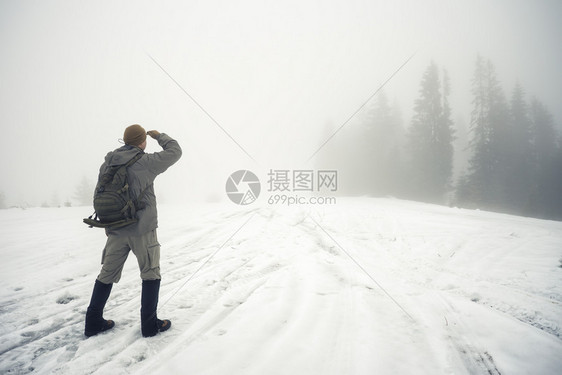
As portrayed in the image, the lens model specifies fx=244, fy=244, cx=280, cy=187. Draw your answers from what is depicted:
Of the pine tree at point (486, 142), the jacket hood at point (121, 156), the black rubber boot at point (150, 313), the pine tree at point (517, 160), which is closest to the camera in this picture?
the black rubber boot at point (150, 313)

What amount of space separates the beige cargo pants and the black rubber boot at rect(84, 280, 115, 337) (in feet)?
0.29

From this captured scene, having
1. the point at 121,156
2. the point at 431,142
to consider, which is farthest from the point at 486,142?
the point at 121,156

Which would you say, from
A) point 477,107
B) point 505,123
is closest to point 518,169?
point 505,123

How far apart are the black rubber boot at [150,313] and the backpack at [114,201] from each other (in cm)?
69

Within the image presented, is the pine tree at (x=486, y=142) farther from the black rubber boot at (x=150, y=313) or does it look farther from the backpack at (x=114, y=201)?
the backpack at (x=114, y=201)

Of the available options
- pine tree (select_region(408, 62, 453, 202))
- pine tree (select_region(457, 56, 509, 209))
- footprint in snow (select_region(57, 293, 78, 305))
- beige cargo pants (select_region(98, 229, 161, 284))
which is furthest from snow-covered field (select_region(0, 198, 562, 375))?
pine tree (select_region(408, 62, 453, 202))

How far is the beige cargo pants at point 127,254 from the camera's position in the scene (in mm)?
2531

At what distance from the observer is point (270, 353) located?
2113mm

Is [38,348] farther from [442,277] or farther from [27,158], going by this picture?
[27,158]

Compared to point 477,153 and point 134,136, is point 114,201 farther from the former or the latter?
point 477,153

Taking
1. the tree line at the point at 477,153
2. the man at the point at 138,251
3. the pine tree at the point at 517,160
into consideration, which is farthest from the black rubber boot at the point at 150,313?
the pine tree at the point at 517,160

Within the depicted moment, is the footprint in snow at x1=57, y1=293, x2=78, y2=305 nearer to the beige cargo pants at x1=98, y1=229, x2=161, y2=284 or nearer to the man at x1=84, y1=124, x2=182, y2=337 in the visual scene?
the man at x1=84, y1=124, x2=182, y2=337

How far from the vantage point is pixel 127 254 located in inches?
101

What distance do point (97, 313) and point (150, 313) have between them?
0.56 metres
